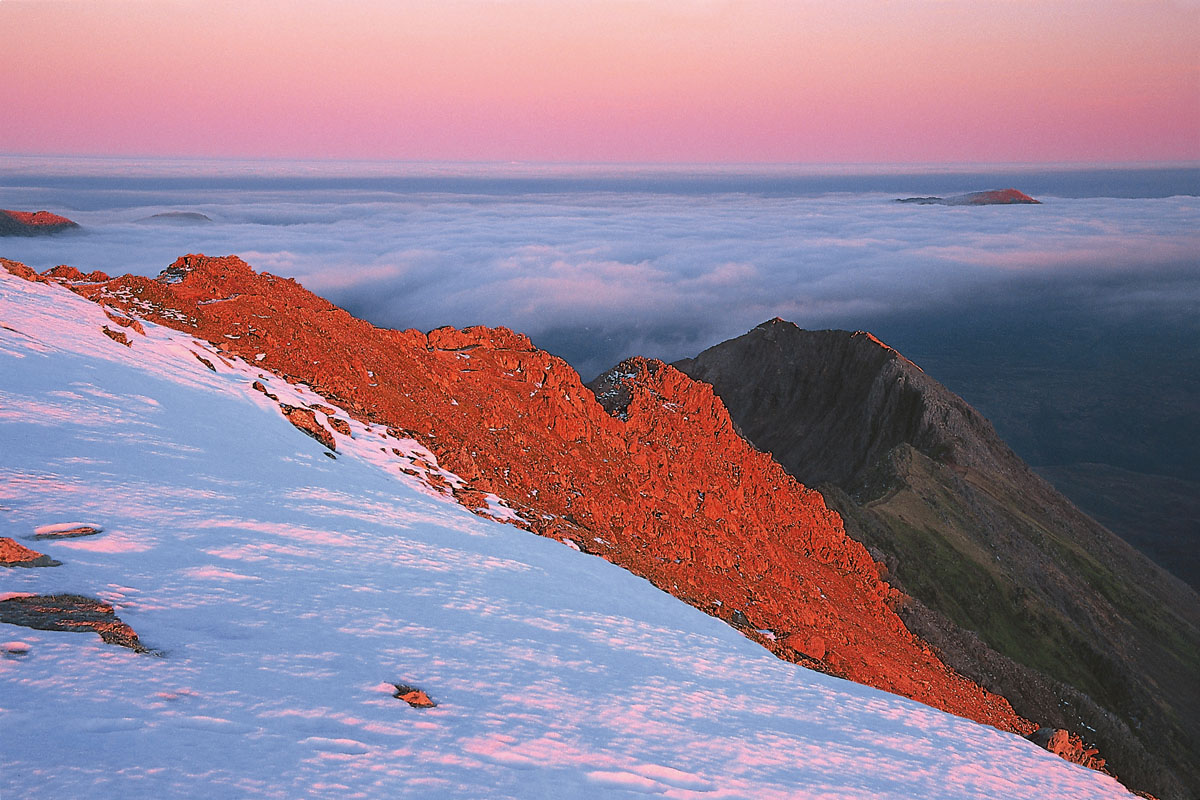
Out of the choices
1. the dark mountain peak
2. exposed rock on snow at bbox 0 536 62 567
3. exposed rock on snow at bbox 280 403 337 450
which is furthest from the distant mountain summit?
exposed rock on snow at bbox 0 536 62 567

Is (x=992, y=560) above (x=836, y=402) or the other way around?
the other way around

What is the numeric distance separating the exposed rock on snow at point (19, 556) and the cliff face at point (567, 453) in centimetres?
953

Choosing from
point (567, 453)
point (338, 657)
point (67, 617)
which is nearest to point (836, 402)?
point (567, 453)

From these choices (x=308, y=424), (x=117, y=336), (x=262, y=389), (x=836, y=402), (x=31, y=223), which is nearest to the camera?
(x=308, y=424)

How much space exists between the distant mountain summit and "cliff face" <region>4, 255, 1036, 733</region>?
13633cm

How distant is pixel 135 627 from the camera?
7.09 metres

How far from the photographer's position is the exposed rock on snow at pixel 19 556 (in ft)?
24.2

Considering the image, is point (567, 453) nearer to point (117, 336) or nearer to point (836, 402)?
point (117, 336)

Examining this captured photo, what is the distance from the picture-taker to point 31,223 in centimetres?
13638

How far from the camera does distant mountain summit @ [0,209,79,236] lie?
130875 millimetres

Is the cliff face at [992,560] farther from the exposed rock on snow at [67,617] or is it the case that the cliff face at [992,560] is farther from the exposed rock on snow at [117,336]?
the exposed rock on snow at [67,617]

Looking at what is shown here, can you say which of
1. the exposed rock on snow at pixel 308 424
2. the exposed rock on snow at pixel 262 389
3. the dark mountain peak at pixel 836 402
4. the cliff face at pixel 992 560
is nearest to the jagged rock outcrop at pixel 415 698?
the exposed rock on snow at pixel 308 424

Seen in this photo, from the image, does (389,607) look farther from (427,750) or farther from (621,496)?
(621,496)

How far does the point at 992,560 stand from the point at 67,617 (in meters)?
64.9
